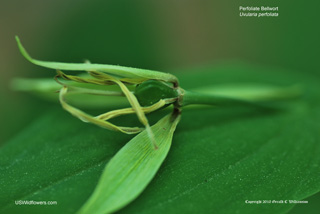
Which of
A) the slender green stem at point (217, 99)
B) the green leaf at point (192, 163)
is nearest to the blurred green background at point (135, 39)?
the slender green stem at point (217, 99)

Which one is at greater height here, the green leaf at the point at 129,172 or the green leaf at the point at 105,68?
the green leaf at the point at 105,68

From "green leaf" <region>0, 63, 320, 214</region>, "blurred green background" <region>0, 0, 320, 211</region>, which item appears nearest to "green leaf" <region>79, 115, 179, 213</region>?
"green leaf" <region>0, 63, 320, 214</region>

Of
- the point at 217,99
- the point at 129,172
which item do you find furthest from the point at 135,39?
the point at 129,172

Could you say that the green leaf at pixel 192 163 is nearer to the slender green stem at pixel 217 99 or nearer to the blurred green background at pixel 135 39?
the slender green stem at pixel 217 99

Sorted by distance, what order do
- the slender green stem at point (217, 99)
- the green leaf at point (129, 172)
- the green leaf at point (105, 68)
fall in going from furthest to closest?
the slender green stem at point (217, 99)
the green leaf at point (105, 68)
the green leaf at point (129, 172)

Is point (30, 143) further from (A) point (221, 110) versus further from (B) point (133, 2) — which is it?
(B) point (133, 2)

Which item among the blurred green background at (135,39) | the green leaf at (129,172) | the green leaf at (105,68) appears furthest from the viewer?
the blurred green background at (135,39)

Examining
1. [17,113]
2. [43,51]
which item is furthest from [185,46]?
[17,113]

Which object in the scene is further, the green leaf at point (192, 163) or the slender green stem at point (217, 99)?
the slender green stem at point (217, 99)
